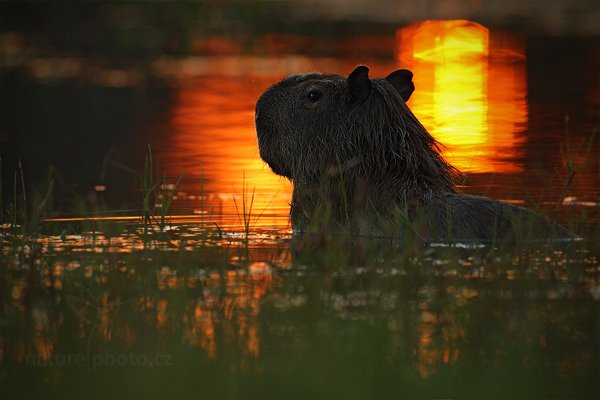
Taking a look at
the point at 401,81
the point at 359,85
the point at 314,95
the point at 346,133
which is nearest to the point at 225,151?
the point at 401,81

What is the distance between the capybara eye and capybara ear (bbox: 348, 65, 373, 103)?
0.75 feet

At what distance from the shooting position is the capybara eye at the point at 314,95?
24.2 ft

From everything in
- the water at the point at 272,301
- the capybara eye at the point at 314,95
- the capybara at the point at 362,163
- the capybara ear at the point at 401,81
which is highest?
the capybara ear at the point at 401,81

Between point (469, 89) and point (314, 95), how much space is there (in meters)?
10.1

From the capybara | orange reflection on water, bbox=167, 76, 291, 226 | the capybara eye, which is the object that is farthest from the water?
the capybara eye

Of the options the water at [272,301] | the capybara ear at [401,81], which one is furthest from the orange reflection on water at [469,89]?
the capybara ear at [401,81]

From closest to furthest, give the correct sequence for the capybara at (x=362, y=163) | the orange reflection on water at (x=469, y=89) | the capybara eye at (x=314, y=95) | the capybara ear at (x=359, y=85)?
the capybara at (x=362, y=163) < the capybara ear at (x=359, y=85) < the capybara eye at (x=314, y=95) < the orange reflection on water at (x=469, y=89)

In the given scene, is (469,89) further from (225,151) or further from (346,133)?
(346,133)

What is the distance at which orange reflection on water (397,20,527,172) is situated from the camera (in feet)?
37.8

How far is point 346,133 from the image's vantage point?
7.25 metres

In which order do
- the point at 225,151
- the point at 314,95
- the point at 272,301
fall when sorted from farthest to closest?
the point at 225,151
the point at 314,95
the point at 272,301

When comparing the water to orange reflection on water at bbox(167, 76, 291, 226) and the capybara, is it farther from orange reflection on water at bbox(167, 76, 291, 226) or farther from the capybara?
the capybara

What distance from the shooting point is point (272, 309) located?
17.1 feet

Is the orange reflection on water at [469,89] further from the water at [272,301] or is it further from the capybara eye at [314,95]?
the capybara eye at [314,95]
